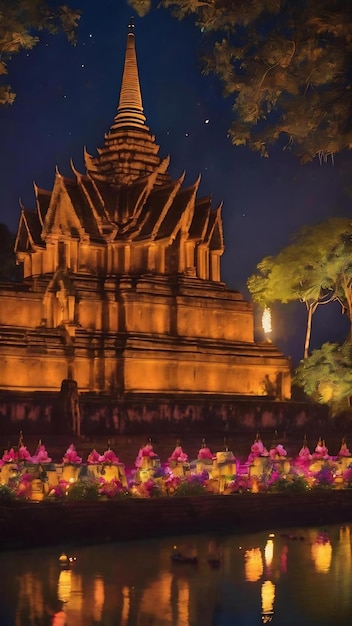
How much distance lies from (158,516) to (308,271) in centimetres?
2366

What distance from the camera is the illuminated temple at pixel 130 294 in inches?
1235

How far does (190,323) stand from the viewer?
112ft

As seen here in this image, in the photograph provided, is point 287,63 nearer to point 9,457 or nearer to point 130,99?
point 9,457

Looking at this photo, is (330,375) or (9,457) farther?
(330,375)

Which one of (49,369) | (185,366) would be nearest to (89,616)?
(49,369)

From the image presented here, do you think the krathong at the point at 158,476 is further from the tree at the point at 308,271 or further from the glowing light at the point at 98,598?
the tree at the point at 308,271

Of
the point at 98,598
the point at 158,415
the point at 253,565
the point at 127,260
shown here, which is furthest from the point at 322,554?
the point at 127,260

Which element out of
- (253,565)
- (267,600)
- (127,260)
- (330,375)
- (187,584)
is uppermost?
(127,260)

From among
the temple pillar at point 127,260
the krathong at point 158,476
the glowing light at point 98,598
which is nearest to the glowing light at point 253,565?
the glowing light at point 98,598

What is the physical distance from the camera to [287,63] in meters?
17.5

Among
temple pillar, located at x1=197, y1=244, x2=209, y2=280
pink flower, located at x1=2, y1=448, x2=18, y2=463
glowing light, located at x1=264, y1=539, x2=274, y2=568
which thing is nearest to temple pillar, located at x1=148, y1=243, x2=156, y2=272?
temple pillar, located at x1=197, y1=244, x2=209, y2=280

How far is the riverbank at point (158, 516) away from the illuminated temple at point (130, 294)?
459 inches

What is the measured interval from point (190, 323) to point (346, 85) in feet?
57.8

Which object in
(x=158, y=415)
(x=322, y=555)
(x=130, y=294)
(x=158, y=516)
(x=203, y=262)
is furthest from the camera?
(x=203, y=262)
